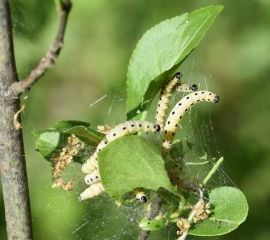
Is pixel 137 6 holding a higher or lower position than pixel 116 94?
higher

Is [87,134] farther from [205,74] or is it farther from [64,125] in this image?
[205,74]

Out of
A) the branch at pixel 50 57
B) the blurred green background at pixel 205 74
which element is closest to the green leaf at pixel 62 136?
the branch at pixel 50 57

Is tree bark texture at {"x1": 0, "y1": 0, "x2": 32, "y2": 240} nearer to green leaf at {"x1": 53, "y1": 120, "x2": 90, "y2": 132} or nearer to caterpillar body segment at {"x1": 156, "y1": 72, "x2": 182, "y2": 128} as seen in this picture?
green leaf at {"x1": 53, "y1": 120, "x2": 90, "y2": 132}

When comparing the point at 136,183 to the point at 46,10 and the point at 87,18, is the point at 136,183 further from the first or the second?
the point at 87,18

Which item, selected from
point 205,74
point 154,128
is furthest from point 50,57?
point 205,74

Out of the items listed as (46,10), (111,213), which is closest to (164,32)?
(111,213)

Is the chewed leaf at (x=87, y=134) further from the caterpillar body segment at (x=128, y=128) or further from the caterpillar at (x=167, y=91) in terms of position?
the caterpillar at (x=167, y=91)
